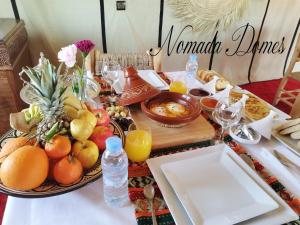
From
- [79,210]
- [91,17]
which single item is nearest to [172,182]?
[79,210]

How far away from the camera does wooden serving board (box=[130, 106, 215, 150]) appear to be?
0.76 metres

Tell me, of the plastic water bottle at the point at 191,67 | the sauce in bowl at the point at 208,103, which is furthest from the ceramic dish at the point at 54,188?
the plastic water bottle at the point at 191,67

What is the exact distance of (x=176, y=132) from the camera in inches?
31.4

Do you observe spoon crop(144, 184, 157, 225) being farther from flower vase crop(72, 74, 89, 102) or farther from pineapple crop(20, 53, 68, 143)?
flower vase crop(72, 74, 89, 102)

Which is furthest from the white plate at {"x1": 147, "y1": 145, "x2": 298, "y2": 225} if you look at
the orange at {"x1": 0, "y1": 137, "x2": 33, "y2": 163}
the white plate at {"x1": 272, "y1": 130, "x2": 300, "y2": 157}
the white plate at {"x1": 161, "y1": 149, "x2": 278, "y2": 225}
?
the orange at {"x1": 0, "y1": 137, "x2": 33, "y2": 163}

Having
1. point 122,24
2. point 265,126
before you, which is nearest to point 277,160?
point 265,126

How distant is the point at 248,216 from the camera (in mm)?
516

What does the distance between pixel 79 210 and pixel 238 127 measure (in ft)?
2.03

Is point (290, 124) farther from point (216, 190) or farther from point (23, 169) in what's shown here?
point (23, 169)

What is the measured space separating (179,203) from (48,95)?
441 millimetres

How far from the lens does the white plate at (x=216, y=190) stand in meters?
0.53

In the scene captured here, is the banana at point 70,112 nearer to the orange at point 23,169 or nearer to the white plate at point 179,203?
the orange at point 23,169

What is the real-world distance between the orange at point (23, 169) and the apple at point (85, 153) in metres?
0.08

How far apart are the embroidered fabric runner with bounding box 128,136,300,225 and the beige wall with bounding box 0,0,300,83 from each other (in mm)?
1577
